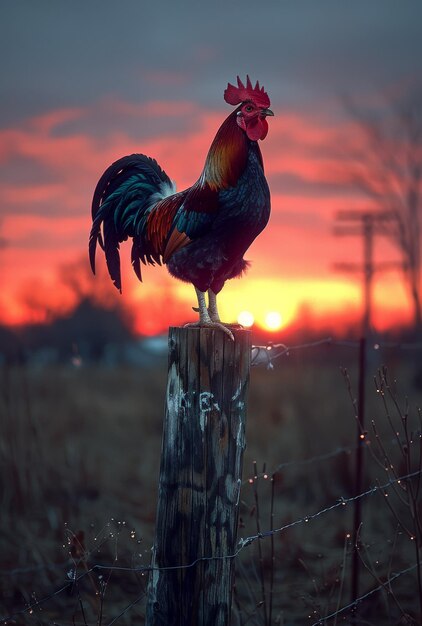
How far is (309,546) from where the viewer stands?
620cm

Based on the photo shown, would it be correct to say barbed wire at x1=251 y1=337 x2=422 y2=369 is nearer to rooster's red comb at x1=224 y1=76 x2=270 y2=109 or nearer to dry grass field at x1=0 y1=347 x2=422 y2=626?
dry grass field at x1=0 y1=347 x2=422 y2=626

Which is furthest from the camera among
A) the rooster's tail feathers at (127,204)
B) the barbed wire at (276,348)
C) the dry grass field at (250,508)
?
the dry grass field at (250,508)

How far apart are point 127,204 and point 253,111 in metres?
1.08

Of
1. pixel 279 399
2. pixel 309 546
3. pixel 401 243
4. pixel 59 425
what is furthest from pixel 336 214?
pixel 309 546

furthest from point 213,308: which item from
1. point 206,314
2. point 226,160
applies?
point 226,160

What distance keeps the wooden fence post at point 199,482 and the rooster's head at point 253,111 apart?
108cm

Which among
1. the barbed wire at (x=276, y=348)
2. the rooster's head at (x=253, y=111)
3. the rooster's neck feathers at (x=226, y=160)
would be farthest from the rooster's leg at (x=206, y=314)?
the rooster's head at (x=253, y=111)

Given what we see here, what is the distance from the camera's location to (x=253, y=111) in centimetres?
330

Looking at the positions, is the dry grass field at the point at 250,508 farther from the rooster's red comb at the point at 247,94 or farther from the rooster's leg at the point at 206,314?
the rooster's red comb at the point at 247,94

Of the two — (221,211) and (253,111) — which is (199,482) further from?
(253,111)

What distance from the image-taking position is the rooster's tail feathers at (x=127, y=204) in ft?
13.0

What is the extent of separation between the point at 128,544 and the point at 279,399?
17.5 ft

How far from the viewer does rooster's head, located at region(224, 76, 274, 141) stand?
10.8ft

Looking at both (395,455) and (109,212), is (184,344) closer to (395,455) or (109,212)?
(109,212)
